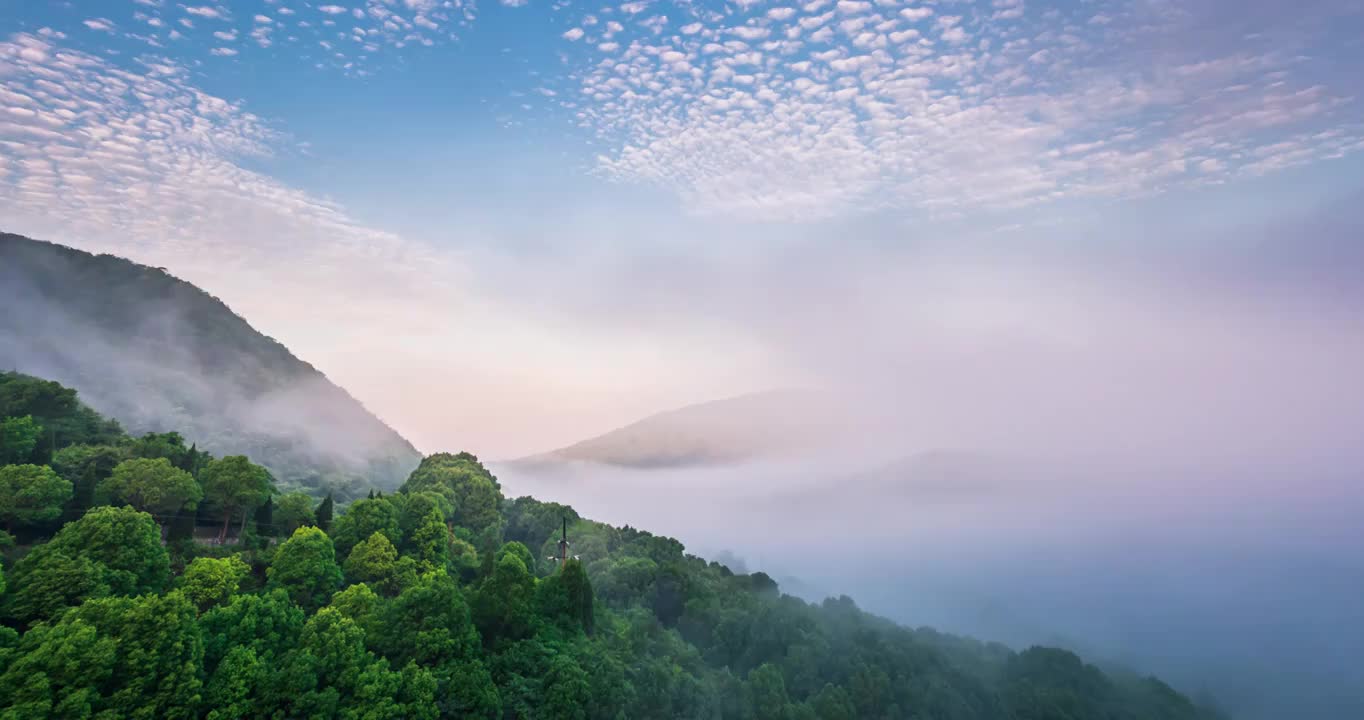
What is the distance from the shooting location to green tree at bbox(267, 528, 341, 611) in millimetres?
48688

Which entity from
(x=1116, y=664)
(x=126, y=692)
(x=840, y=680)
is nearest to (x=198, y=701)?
(x=126, y=692)

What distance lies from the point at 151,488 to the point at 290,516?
12.2m

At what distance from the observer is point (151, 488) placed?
5359 centimetres

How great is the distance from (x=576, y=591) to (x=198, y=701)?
29.5 meters

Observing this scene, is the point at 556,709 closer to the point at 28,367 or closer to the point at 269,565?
the point at 269,565

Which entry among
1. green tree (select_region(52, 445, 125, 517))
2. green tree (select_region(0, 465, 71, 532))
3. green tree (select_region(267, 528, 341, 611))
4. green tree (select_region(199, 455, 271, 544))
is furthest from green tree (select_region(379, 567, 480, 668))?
green tree (select_region(0, 465, 71, 532))

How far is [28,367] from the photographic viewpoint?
157500 millimetres

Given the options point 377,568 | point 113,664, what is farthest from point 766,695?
point 113,664

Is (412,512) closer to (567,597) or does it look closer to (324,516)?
(324,516)

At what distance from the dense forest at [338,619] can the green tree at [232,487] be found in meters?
0.20

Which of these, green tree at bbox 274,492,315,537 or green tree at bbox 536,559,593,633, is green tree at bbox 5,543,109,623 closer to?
green tree at bbox 274,492,315,537

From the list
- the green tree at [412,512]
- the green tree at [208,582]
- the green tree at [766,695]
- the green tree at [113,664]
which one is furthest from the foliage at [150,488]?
the green tree at [766,695]

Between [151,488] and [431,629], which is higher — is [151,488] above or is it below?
above

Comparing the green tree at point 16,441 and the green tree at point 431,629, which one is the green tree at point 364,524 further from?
the green tree at point 16,441
